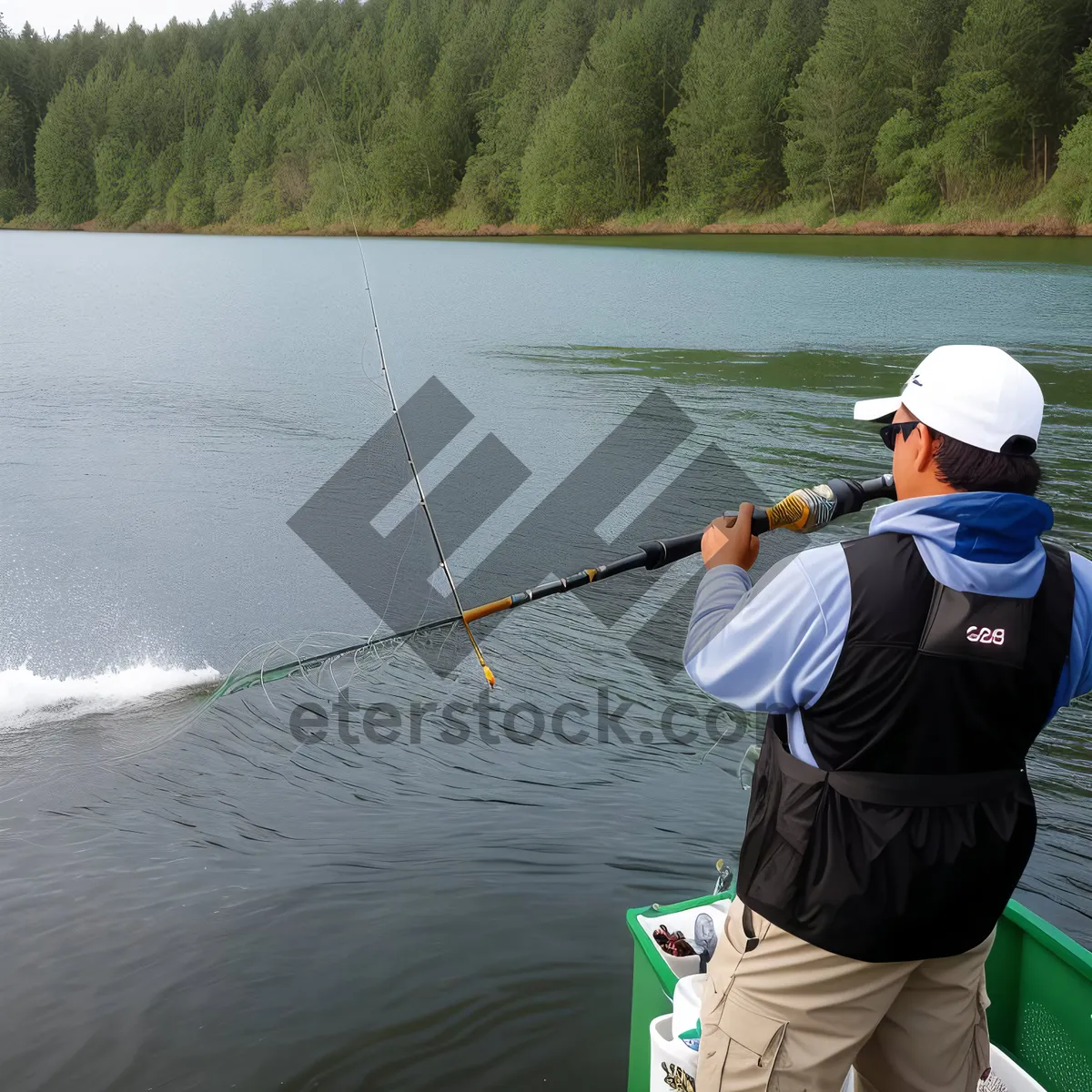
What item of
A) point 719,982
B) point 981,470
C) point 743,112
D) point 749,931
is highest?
point 743,112

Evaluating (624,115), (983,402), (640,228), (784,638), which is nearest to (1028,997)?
(784,638)

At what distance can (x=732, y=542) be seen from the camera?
5.95ft

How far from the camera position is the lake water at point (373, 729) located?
335 centimetres

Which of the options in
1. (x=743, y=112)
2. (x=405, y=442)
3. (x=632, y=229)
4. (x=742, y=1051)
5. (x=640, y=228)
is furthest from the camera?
(x=632, y=229)

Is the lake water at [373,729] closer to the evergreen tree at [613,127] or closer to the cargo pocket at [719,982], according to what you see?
the cargo pocket at [719,982]

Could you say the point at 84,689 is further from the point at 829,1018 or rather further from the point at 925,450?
the point at 925,450

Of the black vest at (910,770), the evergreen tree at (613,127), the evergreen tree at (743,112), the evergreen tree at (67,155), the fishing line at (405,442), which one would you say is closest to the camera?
the black vest at (910,770)

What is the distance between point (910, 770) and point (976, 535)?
0.36 meters

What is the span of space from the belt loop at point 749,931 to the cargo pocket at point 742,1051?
0.10m

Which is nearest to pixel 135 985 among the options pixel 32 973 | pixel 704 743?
pixel 32 973

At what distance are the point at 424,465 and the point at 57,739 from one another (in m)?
8.05

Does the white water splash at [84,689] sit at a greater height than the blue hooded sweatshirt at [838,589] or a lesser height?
lesser

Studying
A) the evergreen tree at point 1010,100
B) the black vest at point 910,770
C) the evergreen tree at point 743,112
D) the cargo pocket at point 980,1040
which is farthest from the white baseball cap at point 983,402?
the evergreen tree at point 743,112

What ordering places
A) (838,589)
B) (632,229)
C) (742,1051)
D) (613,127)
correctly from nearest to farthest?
(838,589) → (742,1051) → (632,229) → (613,127)
